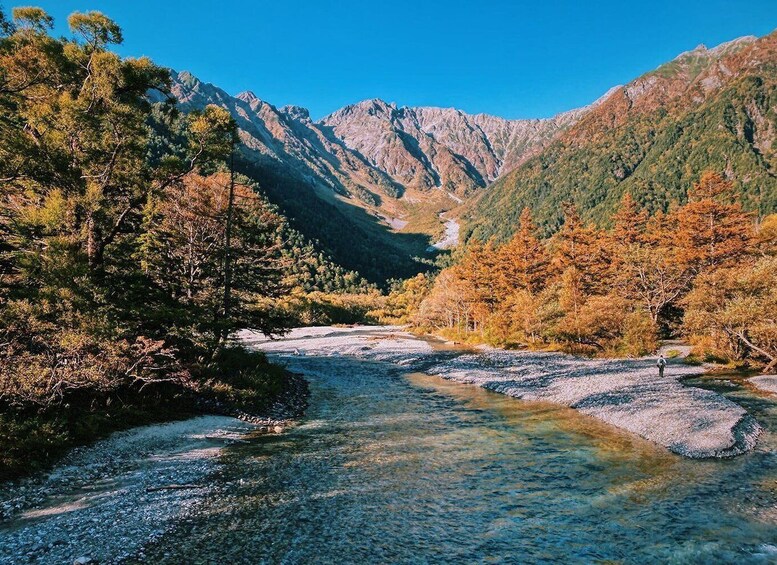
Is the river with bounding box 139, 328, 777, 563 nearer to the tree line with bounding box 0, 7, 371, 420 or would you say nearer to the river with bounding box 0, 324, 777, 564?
the river with bounding box 0, 324, 777, 564

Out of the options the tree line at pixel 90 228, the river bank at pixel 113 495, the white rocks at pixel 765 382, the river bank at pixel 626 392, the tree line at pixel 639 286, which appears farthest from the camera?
the tree line at pixel 639 286

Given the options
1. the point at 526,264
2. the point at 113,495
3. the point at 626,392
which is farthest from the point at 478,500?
the point at 526,264

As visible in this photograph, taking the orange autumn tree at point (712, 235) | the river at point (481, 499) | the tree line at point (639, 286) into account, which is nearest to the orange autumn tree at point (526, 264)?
the tree line at point (639, 286)

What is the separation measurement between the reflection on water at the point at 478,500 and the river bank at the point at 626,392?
45.6 inches

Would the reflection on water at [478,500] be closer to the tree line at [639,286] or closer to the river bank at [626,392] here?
the river bank at [626,392]

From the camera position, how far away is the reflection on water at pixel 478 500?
10.7 m

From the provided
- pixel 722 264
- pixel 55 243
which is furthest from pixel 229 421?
pixel 722 264

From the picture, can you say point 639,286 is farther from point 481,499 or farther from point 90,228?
point 90,228

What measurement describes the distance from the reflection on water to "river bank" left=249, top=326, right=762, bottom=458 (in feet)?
3.80

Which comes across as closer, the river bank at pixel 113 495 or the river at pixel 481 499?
the river bank at pixel 113 495

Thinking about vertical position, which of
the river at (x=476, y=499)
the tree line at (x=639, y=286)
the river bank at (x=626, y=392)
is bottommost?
the river at (x=476, y=499)

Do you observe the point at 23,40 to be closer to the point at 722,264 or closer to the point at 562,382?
Answer: the point at 562,382

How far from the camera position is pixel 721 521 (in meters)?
11.8

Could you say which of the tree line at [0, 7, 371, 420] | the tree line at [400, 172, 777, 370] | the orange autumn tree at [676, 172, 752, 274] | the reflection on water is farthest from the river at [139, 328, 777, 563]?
the orange autumn tree at [676, 172, 752, 274]
